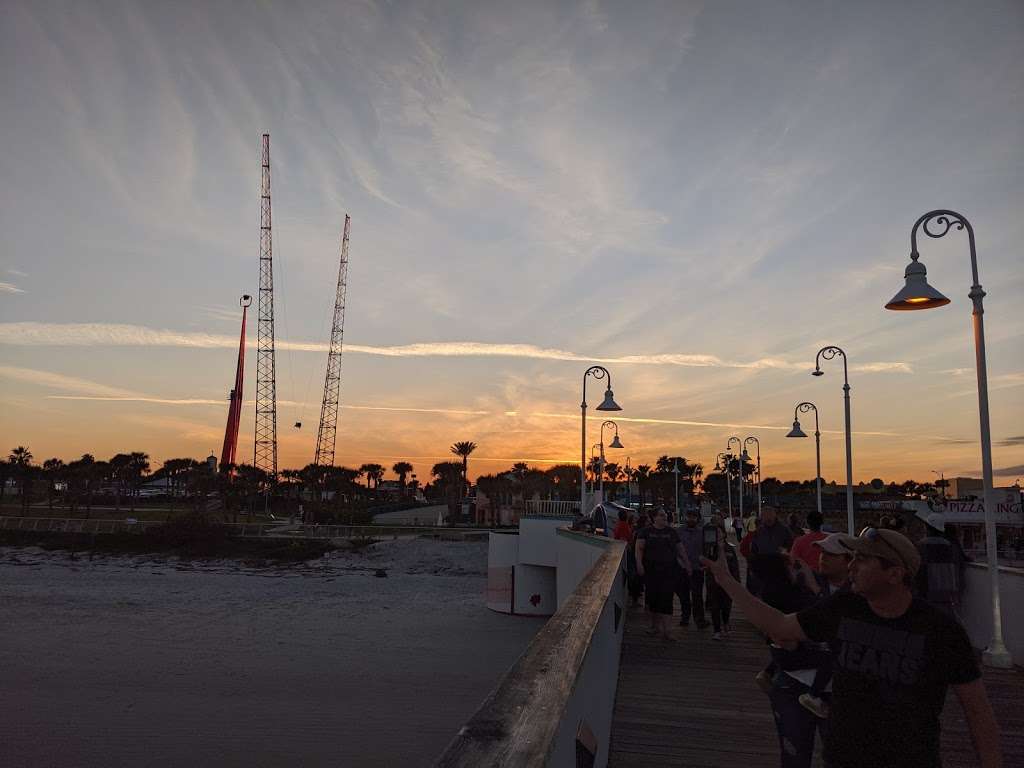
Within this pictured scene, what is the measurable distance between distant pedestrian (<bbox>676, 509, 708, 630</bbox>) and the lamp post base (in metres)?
3.64

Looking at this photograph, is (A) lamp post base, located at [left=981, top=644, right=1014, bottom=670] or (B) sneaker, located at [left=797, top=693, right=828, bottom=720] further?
(A) lamp post base, located at [left=981, top=644, right=1014, bottom=670]

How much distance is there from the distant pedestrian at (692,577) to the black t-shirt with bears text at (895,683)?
815 centimetres

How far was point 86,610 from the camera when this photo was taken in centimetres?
4200

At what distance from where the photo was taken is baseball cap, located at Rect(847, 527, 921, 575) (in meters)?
2.73

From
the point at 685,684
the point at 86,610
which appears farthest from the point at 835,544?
the point at 86,610

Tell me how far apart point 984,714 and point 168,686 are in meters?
28.2

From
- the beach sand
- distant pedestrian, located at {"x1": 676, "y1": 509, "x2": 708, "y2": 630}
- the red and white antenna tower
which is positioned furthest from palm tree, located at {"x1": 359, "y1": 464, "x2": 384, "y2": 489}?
distant pedestrian, located at {"x1": 676, "y1": 509, "x2": 708, "y2": 630}

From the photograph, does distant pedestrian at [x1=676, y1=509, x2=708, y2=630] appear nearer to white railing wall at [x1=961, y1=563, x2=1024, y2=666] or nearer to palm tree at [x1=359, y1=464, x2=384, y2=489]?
white railing wall at [x1=961, y1=563, x2=1024, y2=666]

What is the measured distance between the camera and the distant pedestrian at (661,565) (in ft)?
32.6

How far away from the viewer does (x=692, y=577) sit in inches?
454

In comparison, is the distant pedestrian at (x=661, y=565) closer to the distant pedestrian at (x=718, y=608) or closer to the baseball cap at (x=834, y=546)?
the distant pedestrian at (x=718, y=608)

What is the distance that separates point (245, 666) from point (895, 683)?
→ 2987 centimetres

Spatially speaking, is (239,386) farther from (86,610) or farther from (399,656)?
(399,656)

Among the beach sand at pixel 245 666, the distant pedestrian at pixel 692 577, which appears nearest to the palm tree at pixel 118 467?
the beach sand at pixel 245 666
